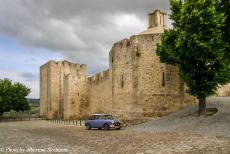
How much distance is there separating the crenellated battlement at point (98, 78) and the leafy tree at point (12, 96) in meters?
12.4

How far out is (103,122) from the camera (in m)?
28.2

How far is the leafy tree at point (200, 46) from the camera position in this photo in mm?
24031

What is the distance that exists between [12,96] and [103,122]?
3211cm

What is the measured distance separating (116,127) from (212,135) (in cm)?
931

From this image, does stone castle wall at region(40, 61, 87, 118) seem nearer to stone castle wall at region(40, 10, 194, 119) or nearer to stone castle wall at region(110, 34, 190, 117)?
stone castle wall at region(40, 10, 194, 119)

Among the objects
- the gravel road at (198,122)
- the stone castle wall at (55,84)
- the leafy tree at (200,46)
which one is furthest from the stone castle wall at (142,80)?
the stone castle wall at (55,84)

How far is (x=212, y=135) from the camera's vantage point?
19.9m

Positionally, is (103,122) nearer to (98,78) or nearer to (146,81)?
(146,81)

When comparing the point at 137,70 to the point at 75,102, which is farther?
the point at 75,102

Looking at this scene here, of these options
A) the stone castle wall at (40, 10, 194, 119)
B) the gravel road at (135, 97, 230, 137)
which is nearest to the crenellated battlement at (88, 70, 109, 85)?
the stone castle wall at (40, 10, 194, 119)

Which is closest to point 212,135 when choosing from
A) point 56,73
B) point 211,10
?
point 211,10

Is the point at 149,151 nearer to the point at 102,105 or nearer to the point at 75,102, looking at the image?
the point at 102,105

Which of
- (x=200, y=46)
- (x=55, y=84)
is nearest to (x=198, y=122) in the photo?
(x=200, y=46)

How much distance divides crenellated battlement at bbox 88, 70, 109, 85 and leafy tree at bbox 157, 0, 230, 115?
55.1ft
